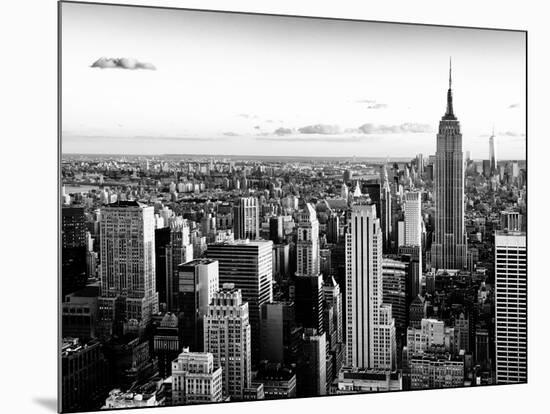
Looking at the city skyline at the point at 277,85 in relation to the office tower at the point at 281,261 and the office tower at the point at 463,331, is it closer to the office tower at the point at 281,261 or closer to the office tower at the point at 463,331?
the office tower at the point at 281,261

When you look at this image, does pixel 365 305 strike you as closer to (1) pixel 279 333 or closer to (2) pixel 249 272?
(1) pixel 279 333

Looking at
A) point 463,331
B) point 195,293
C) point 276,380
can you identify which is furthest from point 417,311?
point 195,293


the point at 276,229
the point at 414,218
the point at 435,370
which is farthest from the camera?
the point at 414,218

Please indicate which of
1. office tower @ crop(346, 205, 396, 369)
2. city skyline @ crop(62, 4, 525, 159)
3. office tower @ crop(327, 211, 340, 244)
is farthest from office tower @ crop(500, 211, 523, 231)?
office tower @ crop(327, 211, 340, 244)

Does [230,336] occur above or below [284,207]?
below

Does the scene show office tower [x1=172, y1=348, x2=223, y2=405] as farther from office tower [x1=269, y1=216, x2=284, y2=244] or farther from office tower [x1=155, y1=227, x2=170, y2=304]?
office tower [x1=269, y1=216, x2=284, y2=244]

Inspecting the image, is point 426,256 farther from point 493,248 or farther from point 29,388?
point 29,388

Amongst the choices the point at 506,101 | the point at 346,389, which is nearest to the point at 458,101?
the point at 506,101
